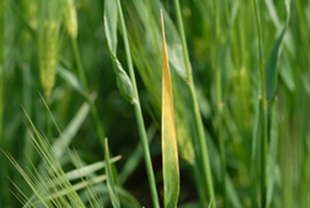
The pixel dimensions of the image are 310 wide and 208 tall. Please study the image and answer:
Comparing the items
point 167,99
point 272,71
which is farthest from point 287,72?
point 167,99

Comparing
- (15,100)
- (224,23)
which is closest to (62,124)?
(15,100)

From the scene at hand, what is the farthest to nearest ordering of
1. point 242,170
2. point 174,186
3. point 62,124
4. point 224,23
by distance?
point 62,124
point 242,170
point 224,23
point 174,186

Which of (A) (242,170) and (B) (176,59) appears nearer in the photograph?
(B) (176,59)

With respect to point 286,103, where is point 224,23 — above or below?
above

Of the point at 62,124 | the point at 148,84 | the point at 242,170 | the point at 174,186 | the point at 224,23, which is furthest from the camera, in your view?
the point at 62,124

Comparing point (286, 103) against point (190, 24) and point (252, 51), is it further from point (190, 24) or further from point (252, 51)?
point (190, 24)

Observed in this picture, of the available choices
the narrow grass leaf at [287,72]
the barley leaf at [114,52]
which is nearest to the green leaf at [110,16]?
the barley leaf at [114,52]

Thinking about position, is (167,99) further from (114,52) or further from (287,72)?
(287,72)
